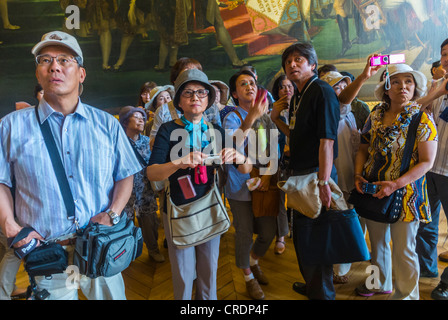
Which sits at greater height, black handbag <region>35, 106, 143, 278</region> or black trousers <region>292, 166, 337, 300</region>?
black handbag <region>35, 106, 143, 278</region>

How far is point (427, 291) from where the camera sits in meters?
2.26

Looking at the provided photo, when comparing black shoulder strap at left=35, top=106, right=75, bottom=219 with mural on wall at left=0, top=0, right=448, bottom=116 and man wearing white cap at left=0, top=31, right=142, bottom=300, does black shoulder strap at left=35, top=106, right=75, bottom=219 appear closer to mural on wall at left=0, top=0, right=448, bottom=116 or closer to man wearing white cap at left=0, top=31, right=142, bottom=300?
man wearing white cap at left=0, top=31, right=142, bottom=300

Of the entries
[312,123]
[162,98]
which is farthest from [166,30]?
[312,123]

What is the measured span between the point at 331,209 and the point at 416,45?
330 inches

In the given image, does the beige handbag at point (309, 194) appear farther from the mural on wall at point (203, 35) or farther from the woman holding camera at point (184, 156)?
the mural on wall at point (203, 35)

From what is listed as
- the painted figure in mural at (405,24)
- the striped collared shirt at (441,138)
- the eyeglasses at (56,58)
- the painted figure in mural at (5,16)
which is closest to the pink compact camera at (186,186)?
the eyeglasses at (56,58)

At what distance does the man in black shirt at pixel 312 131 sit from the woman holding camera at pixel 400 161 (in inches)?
12.9

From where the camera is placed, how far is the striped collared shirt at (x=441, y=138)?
221 centimetres

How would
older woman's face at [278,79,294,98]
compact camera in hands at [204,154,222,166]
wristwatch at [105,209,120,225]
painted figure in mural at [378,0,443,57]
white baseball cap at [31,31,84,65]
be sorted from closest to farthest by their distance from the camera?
white baseball cap at [31,31,84,65], wristwatch at [105,209,120,225], compact camera in hands at [204,154,222,166], older woman's face at [278,79,294,98], painted figure in mural at [378,0,443,57]

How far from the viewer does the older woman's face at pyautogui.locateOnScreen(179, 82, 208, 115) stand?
5.17ft

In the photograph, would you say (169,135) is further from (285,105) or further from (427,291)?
(427,291)

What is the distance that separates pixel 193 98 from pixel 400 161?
145 cm

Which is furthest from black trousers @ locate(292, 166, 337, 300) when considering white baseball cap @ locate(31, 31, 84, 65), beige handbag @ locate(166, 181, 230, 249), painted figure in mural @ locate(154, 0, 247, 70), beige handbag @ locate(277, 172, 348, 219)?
painted figure in mural @ locate(154, 0, 247, 70)

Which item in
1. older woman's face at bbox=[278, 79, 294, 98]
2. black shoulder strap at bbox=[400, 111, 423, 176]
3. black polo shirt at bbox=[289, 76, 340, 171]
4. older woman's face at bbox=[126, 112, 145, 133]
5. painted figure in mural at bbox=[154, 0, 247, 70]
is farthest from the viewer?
painted figure in mural at bbox=[154, 0, 247, 70]
